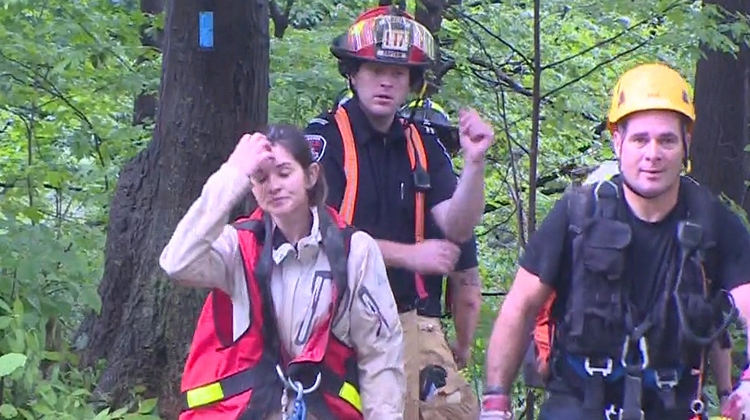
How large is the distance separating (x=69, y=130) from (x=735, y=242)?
6559 millimetres

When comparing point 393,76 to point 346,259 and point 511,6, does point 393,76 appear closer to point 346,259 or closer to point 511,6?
point 346,259

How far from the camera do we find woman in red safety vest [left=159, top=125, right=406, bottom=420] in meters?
3.67

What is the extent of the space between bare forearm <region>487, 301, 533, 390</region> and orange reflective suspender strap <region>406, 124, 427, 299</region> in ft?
2.40

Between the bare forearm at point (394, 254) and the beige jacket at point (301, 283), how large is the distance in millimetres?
560

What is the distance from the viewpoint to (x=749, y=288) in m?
3.71

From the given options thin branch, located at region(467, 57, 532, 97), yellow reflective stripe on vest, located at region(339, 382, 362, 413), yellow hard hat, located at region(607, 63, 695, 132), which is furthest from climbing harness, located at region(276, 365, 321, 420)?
thin branch, located at region(467, 57, 532, 97)

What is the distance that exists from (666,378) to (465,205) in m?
1.08

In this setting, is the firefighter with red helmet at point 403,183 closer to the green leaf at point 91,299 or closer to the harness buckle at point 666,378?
the harness buckle at point 666,378

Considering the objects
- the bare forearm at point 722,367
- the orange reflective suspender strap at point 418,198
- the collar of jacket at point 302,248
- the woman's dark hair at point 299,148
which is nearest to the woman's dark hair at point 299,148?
the woman's dark hair at point 299,148

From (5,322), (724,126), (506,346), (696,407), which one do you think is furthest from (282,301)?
(724,126)

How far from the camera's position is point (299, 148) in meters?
3.85

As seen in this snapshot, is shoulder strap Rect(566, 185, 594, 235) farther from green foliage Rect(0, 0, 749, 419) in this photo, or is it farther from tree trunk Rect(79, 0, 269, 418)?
green foliage Rect(0, 0, 749, 419)

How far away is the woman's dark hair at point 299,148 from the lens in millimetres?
3838

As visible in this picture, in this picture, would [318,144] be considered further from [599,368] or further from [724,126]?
[724,126]
